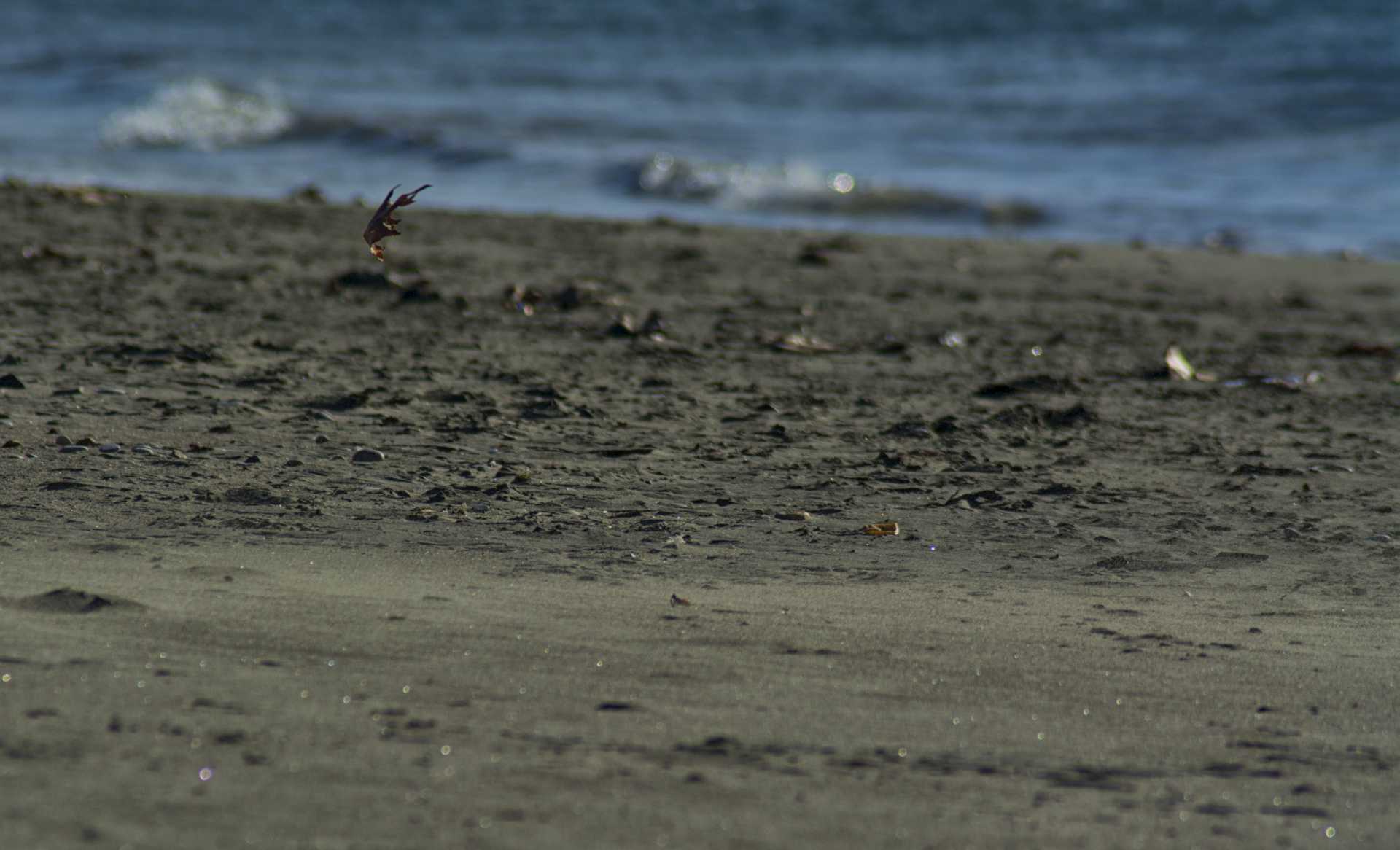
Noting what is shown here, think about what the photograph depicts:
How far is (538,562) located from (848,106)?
49.9ft

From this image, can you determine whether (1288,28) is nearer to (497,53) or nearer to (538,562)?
(497,53)

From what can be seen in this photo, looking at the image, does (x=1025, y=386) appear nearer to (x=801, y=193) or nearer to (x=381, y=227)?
(x=381, y=227)

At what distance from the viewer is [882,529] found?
304 centimetres

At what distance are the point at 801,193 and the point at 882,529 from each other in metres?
8.30

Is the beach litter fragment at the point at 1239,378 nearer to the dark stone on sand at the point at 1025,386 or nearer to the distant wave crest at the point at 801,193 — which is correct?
the dark stone on sand at the point at 1025,386

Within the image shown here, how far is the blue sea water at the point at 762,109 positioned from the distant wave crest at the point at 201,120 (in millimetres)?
46

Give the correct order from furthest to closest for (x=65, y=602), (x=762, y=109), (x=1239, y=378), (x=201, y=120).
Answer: (x=762, y=109)
(x=201, y=120)
(x=1239, y=378)
(x=65, y=602)

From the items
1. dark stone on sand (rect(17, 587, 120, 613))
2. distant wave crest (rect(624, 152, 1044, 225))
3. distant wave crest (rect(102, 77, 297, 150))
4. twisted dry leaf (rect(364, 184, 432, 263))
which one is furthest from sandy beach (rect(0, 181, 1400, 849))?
distant wave crest (rect(102, 77, 297, 150))

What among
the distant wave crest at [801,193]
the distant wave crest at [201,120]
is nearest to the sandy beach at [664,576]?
the distant wave crest at [801,193]

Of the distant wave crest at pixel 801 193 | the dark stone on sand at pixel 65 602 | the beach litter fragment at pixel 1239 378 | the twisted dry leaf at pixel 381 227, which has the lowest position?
the dark stone on sand at pixel 65 602

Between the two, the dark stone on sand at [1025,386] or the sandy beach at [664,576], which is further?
the dark stone on sand at [1025,386]

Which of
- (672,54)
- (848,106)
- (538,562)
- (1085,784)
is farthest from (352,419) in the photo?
(672,54)

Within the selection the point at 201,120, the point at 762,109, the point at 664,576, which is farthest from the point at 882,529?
the point at 762,109

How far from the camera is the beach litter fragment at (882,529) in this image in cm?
302
